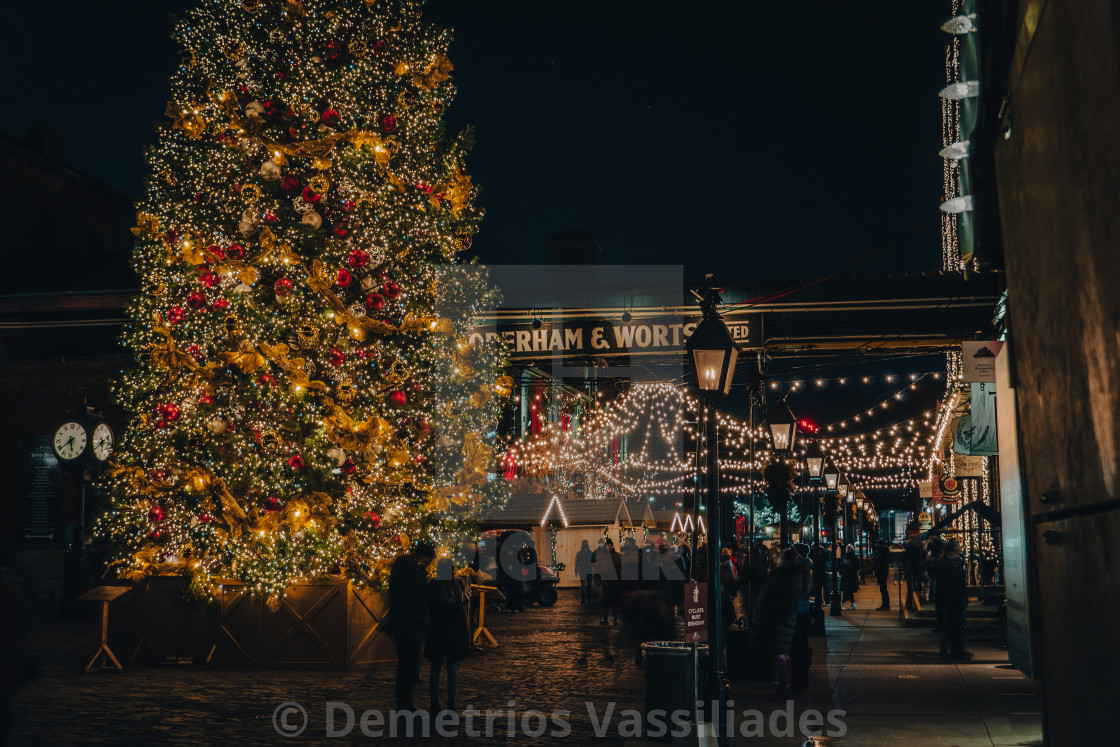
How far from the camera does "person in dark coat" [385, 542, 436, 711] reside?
983 cm

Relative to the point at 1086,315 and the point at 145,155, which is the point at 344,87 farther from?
the point at 1086,315

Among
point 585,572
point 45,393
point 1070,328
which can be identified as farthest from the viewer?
point 585,572

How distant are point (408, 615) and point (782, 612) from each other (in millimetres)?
4418

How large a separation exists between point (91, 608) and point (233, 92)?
13115mm

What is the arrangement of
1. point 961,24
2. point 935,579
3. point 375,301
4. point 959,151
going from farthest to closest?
point 935,579 → point 375,301 → point 959,151 → point 961,24

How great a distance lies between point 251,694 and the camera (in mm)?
11016

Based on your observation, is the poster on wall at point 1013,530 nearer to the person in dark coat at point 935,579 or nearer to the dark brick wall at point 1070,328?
the dark brick wall at point 1070,328

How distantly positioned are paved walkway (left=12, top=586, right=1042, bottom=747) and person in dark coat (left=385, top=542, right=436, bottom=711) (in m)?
0.61

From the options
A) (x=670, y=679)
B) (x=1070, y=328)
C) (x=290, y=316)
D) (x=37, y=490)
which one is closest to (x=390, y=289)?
(x=290, y=316)

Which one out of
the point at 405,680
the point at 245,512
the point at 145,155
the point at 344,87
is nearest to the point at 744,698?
the point at 405,680

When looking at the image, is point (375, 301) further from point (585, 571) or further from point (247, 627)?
point (585, 571)

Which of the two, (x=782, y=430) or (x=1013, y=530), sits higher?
(x=782, y=430)

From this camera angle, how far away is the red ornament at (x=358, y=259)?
44.9 feet

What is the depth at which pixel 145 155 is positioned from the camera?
13.9 metres
